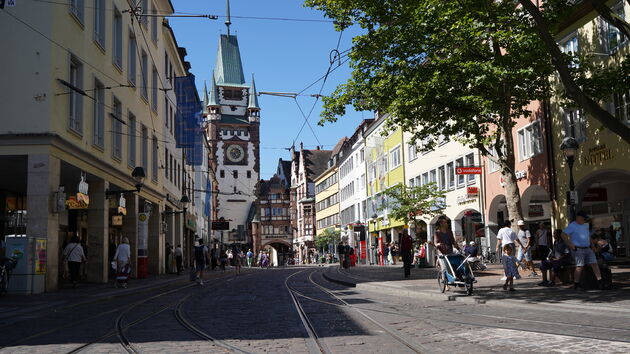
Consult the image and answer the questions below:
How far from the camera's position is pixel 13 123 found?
1811 centimetres

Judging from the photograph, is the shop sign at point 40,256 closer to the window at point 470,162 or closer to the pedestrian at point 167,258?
the pedestrian at point 167,258

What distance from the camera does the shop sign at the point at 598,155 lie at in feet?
71.3

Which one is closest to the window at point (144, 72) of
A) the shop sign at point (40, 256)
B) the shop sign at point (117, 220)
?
the shop sign at point (117, 220)

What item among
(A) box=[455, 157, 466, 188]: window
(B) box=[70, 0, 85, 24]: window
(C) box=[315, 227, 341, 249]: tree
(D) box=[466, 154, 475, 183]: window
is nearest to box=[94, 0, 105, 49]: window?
(B) box=[70, 0, 85, 24]: window

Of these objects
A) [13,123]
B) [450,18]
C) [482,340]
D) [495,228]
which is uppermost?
[450,18]

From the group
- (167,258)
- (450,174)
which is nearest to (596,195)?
(450,174)

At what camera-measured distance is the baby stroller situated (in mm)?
13945

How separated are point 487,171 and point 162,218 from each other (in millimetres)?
18154

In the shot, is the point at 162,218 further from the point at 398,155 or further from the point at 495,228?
the point at 398,155

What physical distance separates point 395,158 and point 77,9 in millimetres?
35978

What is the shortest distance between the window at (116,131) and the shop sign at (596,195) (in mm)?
19541

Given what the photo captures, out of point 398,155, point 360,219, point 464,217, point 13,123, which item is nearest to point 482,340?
point 13,123

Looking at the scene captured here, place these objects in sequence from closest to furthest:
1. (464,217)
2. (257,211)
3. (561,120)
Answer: (561,120), (464,217), (257,211)

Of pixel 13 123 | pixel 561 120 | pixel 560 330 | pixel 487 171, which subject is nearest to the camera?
pixel 560 330
